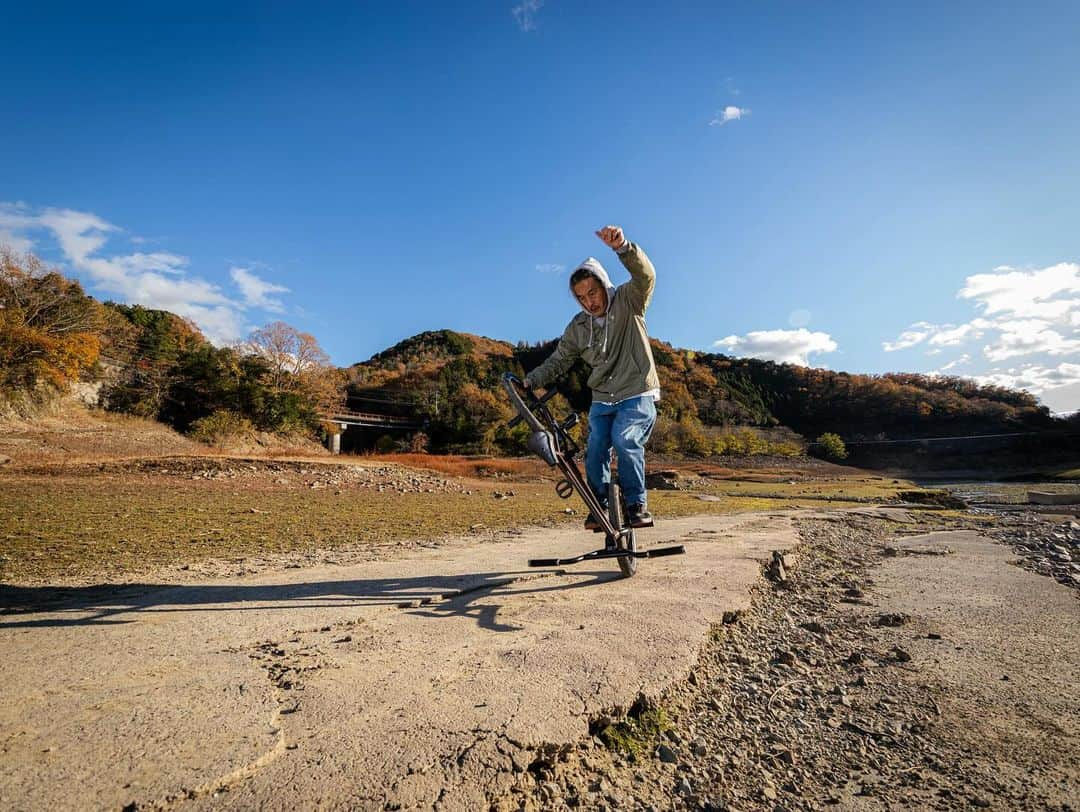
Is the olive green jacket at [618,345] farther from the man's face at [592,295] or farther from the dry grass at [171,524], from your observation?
the dry grass at [171,524]

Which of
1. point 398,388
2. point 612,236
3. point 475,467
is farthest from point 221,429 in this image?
point 612,236

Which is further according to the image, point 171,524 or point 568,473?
point 171,524

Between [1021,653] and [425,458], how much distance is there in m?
29.8

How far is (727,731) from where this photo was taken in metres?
1.54

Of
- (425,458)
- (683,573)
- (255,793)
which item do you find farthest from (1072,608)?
(425,458)

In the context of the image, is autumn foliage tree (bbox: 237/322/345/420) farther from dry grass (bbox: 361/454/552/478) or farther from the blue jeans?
the blue jeans

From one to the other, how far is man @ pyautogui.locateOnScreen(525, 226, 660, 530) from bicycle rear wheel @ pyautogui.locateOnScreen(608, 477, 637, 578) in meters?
0.06

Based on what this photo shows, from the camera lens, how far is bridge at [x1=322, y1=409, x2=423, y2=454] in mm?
40688

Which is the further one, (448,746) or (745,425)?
(745,425)

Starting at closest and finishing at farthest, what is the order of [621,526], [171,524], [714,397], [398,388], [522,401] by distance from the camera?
[522,401]
[621,526]
[171,524]
[398,388]
[714,397]

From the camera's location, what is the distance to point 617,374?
3.53m

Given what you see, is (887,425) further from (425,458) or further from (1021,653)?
(1021,653)

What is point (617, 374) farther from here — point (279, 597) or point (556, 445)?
point (279, 597)

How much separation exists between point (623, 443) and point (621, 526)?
2.04 ft
